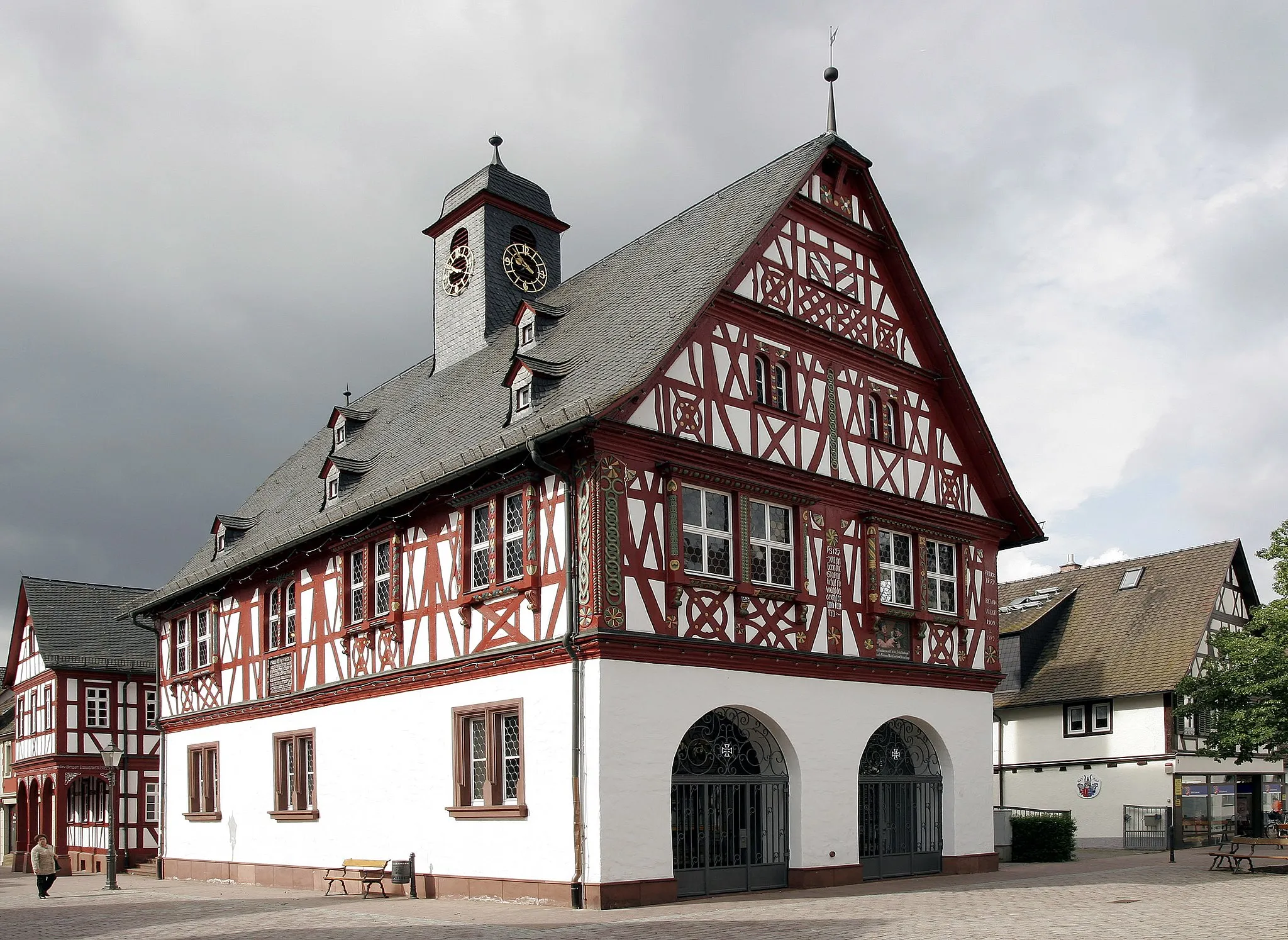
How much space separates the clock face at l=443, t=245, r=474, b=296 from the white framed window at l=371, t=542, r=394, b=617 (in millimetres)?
9521

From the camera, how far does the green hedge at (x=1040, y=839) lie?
92.9 ft

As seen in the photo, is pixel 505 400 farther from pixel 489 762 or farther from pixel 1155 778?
pixel 1155 778

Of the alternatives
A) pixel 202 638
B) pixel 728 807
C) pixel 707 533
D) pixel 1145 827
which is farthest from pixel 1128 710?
pixel 202 638

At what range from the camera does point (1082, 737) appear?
37750 mm

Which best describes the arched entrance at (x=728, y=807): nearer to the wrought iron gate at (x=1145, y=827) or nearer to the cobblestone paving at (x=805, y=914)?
the cobblestone paving at (x=805, y=914)

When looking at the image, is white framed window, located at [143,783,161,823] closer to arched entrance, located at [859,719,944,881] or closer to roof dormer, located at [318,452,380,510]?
roof dormer, located at [318,452,380,510]

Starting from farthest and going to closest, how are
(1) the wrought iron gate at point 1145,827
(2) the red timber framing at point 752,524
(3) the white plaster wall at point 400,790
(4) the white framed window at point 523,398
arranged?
(1) the wrought iron gate at point 1145,827 → (4) the white framed window at point 523,398 → (2) the red timber framing at point 752,524 → (3) the white plaster wall at point 400,790

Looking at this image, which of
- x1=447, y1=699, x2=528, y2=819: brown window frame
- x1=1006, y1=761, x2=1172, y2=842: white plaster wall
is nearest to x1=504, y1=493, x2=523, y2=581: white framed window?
x1=447, y1=699, x2=528, y2=819: brown window frame

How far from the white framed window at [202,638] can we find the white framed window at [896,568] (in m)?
15.6

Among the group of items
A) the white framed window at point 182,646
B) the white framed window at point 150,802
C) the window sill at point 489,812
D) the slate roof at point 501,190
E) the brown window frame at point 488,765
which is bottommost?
the white framed window at point 150,802

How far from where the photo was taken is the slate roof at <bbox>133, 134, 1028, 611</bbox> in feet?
67.6

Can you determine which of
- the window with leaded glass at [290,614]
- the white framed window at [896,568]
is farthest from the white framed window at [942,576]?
the window with leaded glass at [290,614]

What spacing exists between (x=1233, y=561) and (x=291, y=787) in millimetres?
28021

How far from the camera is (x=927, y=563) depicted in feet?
81.1
